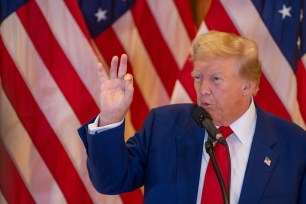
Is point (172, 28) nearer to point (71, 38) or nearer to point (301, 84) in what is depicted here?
point (71, 38)

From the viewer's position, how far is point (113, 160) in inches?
56.0

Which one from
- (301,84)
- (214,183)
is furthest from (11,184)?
(301,84)

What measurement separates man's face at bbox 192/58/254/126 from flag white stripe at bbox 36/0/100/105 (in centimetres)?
74

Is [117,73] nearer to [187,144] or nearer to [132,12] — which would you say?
[187,144]

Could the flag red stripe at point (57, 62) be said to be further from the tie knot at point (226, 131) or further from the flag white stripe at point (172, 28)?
the tie knot at point (226, 131)

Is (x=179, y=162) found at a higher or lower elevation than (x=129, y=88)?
lower

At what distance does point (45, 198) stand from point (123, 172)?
0.85m

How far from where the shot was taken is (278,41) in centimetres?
219

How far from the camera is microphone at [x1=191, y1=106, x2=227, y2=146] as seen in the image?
46.2 inches

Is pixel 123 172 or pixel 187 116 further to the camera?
pixel 187 116

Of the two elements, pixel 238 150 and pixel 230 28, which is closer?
pixel 238 150

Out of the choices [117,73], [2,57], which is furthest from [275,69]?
[2,57]

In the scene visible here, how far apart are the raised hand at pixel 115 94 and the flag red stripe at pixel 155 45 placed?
88 cm

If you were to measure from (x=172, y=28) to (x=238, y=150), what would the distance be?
0.90 m
